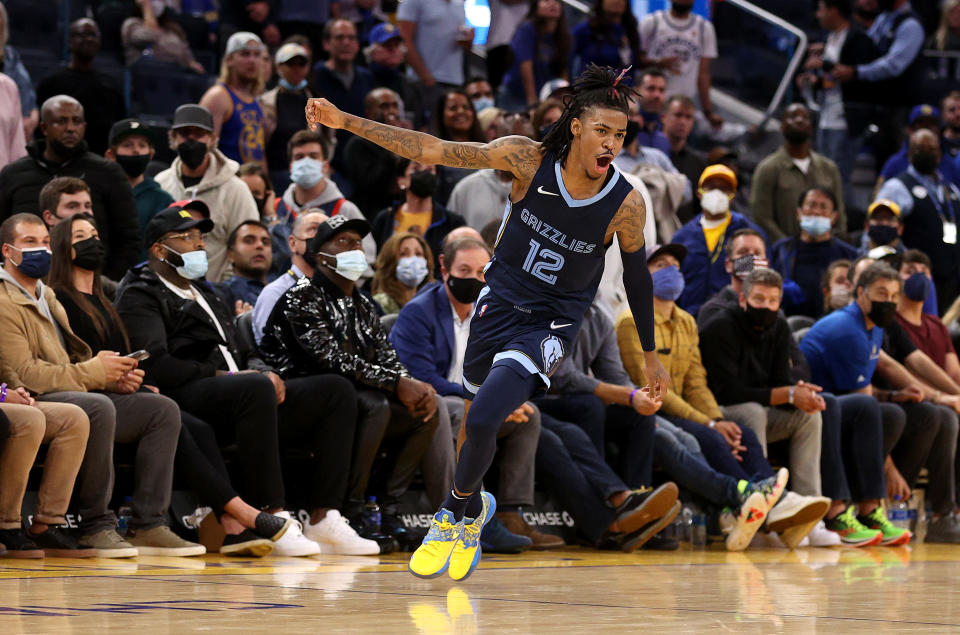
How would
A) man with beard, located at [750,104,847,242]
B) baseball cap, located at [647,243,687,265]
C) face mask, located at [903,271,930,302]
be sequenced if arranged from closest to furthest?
baseball cap, located at [647,243,687,265] → face mask, located at [903,271,930,302] → man with beard, located at [750,104,847,242]

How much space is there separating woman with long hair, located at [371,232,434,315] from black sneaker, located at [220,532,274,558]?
2.48 metres

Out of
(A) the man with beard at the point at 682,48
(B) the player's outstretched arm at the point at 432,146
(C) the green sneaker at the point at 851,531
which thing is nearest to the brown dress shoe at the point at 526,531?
(C) the green sneaker at the point at 851,531

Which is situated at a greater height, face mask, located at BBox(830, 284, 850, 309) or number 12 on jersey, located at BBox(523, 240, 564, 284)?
number 12 on jersey, located at BBox(523, 240, 564, 284)

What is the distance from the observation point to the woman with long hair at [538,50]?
1415 cm

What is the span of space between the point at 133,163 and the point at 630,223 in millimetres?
4498

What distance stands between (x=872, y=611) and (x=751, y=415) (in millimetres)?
4152

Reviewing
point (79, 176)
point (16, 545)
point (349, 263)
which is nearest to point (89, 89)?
point (79, 176)

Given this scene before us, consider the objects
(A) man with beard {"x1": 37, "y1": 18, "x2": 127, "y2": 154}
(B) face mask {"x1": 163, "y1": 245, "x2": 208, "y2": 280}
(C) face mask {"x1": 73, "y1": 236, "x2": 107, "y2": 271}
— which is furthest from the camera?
(A) man with beard {"x1": 37, "y1": 18, "x2": 127, "y2": 154}

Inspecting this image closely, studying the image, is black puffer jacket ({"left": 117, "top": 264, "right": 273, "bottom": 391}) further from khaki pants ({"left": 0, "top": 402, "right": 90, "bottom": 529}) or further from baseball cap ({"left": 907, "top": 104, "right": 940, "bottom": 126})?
baseball cap ({"left": 907, "top": 104, "right": 940, "bottom": 126})

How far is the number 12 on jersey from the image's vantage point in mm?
6123

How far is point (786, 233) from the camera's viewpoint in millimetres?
12656

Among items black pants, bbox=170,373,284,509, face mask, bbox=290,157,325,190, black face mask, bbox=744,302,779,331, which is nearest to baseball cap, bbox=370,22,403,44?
face mask, bbox=290,157,325,190

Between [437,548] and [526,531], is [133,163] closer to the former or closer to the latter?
[526,531]

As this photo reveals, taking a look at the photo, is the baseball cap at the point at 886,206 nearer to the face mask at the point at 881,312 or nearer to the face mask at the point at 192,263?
the face mask at the point at 881,312
